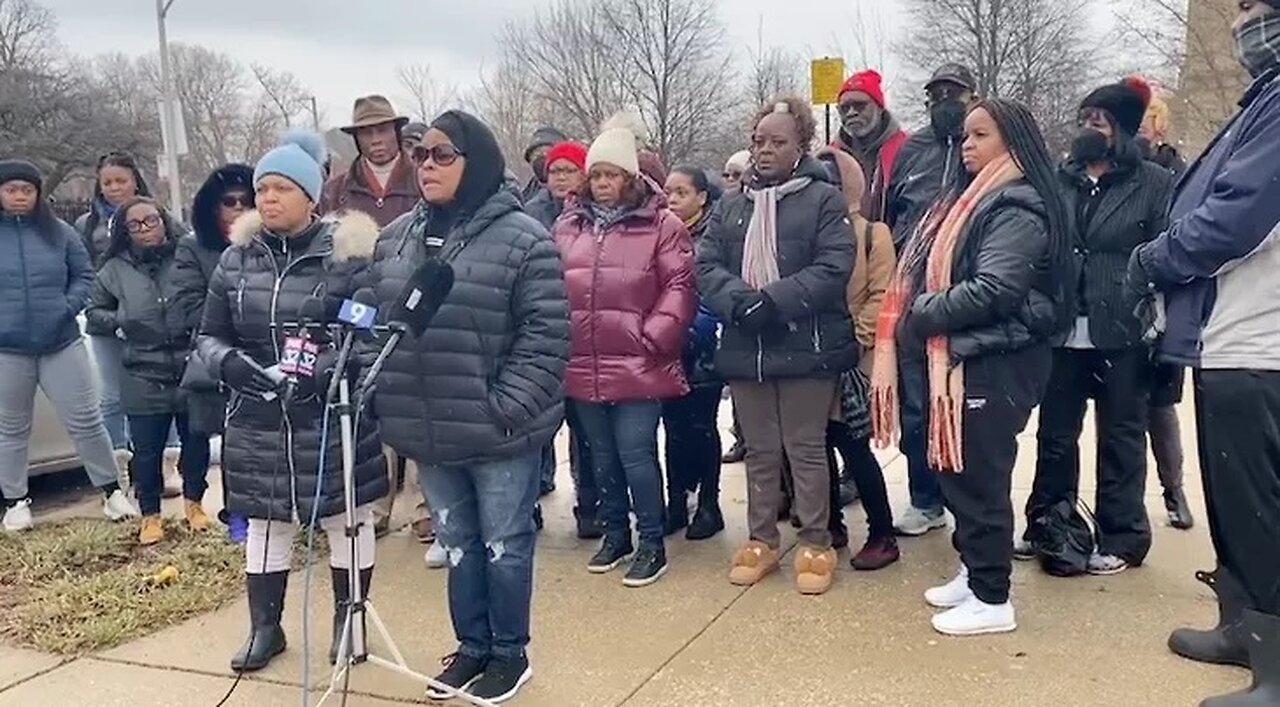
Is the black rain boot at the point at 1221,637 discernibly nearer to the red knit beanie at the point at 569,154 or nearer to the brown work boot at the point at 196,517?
the red knit beanie at the point at 569,154

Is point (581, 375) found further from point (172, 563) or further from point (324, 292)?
point (172, 563)

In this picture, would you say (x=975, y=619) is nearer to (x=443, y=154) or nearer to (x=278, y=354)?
(x=443, y=154)

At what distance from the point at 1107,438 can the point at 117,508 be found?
5183 millimetres

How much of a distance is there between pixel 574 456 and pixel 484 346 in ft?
8.18

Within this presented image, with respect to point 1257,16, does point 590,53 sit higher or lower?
higher

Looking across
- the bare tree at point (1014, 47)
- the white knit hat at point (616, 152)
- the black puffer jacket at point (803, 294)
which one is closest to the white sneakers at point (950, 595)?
the black puffer jacket at point (803, 294)

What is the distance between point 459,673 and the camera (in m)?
3.91

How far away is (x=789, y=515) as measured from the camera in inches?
231

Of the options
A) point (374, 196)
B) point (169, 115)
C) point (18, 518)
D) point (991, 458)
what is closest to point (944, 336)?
point (991, 458)

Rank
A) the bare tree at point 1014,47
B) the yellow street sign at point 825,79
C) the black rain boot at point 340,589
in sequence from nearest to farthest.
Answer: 1. the black rain boot at point 340,589
2. the yellow street sign at point 825,79
3. the bare tree at point 1014,47

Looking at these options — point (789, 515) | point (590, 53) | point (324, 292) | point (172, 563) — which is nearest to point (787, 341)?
point (789, 515)

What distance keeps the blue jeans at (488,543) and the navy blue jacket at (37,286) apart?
3357 millimetres

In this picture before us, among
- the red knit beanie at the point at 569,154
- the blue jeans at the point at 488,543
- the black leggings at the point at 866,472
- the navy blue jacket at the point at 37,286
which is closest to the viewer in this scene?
the blue jeans at the point at 488,543

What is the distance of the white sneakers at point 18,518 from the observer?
6234mm
